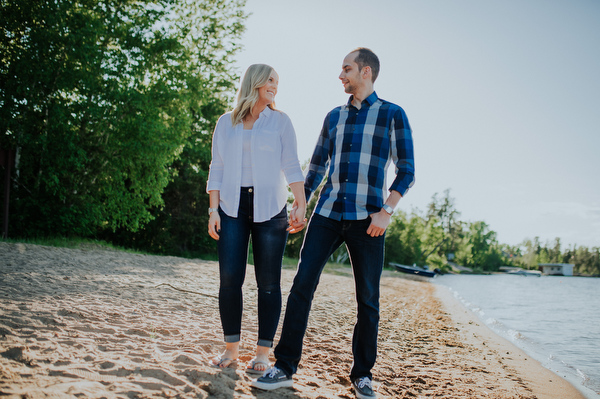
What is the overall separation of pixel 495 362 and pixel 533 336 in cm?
495

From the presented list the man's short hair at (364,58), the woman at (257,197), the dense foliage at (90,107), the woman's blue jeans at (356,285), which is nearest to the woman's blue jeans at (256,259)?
the woman at (257,197)

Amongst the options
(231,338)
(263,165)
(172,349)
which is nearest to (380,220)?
(263,165)

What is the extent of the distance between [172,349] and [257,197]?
5.31ft

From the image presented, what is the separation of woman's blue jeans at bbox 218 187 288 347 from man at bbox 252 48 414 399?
176mm

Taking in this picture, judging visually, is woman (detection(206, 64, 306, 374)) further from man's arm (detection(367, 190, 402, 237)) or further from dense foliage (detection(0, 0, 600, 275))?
dense foliage (detection(0, 0, 600, 275))

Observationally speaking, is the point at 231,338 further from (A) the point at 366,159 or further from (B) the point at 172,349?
(A) the point at 366,159

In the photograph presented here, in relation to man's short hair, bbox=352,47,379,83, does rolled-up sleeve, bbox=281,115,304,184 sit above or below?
below

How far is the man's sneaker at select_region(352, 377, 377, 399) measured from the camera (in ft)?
9.19

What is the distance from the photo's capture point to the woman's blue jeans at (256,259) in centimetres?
295

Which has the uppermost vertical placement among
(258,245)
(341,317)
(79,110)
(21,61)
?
(21,61)

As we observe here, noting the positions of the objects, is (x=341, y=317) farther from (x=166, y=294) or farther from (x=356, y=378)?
(x=356, y=378)

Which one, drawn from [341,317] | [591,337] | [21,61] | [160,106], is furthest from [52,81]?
[591,337]

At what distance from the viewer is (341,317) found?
7.27 metres

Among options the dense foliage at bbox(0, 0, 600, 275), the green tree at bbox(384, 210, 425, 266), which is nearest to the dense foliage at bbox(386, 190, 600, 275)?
the green tree at bbox(384, 210, 425, 266)
